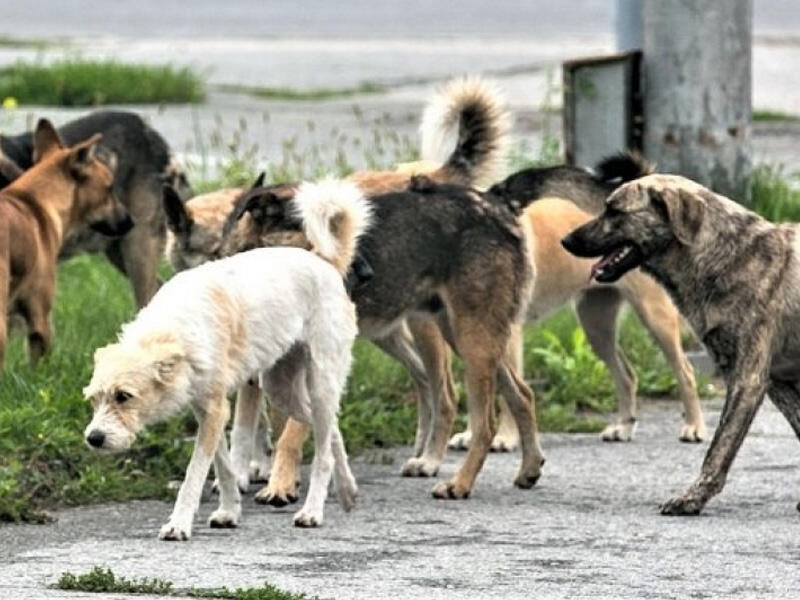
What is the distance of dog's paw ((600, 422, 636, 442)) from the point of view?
11.4 meters

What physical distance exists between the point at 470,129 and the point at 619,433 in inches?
62.6

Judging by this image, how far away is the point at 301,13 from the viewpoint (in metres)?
32.8

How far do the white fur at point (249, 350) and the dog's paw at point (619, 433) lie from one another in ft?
7.33

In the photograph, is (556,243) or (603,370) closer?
(556,243)

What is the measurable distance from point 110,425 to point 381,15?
79.9ft

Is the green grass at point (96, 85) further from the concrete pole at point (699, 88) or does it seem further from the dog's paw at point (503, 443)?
the dog's paw at point (503, 443)

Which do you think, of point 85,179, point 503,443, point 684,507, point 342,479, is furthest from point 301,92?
point 684,507

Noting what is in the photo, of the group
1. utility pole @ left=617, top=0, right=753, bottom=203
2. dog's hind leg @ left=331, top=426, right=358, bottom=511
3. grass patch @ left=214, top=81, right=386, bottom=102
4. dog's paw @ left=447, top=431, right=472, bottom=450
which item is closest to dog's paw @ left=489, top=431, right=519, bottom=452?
dog's paw @ left=447, top=431, right=472, bottom=450

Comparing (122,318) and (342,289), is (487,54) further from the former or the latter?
(342,289)

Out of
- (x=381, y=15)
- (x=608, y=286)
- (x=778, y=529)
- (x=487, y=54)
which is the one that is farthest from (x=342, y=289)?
(x=381, y=15)

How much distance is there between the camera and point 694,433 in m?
11.4

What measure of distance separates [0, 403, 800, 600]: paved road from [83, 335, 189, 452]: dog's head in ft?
1.39

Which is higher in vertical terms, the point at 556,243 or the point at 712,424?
the point at 556,243

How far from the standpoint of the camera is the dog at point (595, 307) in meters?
11.4
